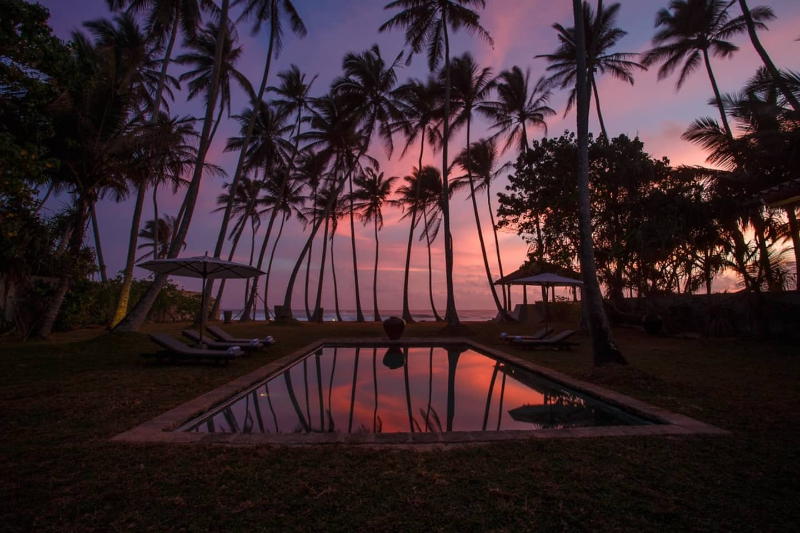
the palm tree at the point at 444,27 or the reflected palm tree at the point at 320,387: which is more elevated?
the palm tree at the point at 444,27

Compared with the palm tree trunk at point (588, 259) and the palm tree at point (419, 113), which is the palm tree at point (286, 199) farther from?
the palm tree trunk at point (588, 259)

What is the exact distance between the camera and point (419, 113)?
24219mm

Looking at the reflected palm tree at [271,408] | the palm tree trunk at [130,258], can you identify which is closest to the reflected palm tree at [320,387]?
the reflected palm tree at [271,408]

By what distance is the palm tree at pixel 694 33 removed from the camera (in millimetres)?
17375

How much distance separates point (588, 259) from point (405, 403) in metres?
4.56

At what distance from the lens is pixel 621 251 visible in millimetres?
14859

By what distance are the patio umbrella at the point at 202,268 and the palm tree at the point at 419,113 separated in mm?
14340

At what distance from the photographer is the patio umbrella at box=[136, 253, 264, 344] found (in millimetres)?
8875

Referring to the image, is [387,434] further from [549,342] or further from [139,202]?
[139,202]

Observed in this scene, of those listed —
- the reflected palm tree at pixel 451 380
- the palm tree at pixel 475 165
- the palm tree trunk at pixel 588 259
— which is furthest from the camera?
the palm tree at pixel 475 165

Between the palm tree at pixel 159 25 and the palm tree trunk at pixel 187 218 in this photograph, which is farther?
the palm tree at pixel 159 25

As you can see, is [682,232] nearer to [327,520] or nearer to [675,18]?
[675,18]

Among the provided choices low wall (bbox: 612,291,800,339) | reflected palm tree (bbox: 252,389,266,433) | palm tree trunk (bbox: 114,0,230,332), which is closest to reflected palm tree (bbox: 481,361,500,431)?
reflected palm tree (bbox: 252,389,266,433)

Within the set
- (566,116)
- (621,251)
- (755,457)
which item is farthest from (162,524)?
(566,116)
